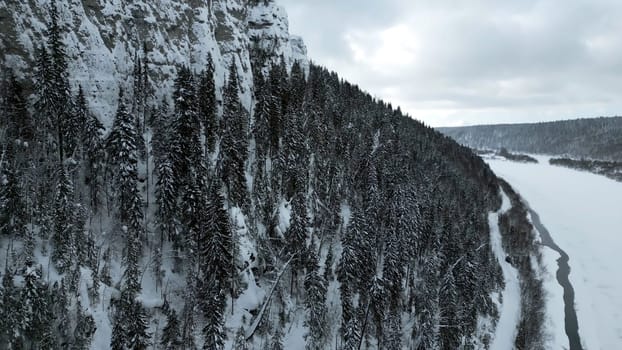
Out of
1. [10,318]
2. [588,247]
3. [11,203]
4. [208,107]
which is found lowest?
[588,247]

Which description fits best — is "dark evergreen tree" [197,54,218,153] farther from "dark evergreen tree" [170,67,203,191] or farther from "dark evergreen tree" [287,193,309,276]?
"dark evergreen tree" [287,193,309,276]

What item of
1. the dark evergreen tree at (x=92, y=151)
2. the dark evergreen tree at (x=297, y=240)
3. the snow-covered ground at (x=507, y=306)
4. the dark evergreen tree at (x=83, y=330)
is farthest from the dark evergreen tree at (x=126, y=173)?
the snow-covered ground at (x=507, y=306)

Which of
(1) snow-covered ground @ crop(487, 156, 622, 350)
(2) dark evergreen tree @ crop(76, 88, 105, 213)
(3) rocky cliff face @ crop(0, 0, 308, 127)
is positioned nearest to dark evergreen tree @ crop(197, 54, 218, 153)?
(3) rocky cliff face @ crop(0, 0, 308, 127)

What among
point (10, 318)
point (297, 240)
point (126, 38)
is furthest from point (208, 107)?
point (10, 318)

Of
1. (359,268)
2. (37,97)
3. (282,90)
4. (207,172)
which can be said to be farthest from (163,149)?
(282,90)

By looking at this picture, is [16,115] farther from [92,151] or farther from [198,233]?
[198,233]

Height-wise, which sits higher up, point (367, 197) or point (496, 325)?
point (367, 197)

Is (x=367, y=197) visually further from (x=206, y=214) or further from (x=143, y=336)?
(x=143, y=336)
